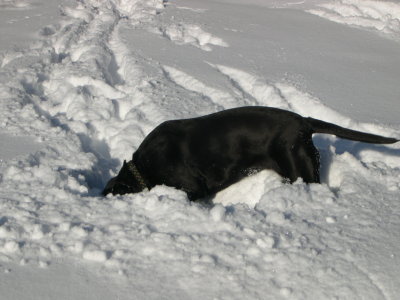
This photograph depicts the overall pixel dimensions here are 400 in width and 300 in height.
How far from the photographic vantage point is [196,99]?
5039mm

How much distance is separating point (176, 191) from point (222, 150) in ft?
1.92

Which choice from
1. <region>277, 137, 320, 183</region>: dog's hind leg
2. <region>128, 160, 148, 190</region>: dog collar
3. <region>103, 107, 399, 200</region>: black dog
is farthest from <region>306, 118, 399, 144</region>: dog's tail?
<region>128, 160, 148, 190</region>: dog collar

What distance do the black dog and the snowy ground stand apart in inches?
6.0

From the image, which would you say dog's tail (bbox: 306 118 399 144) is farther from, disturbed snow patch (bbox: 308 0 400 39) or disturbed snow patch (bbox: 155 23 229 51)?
disturbed snow patch (bbox: 308 0 400 39)

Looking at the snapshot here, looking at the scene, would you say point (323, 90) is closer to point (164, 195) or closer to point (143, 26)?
point (164, 195)

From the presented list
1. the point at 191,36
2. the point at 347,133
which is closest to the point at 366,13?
the point at 191,36

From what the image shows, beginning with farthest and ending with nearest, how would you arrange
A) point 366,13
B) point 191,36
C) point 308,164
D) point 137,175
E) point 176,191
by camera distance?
point 366,13 < point 191,36 < point 137,175 < point 308,164 < point 176,191

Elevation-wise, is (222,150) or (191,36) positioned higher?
(222,150)

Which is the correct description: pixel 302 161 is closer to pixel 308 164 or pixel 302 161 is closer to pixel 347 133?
pixel 308 164

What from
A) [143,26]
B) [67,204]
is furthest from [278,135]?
[143,26]

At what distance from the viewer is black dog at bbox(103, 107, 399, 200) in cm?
332

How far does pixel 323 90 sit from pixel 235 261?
11.4 feet

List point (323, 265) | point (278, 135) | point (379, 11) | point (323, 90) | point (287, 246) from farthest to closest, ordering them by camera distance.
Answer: point (379, 11), point (323, 90), point (278, 135), point (287, 246), point (323, 265)

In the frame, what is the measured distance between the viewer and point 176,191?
121 inches
